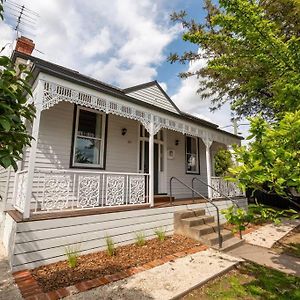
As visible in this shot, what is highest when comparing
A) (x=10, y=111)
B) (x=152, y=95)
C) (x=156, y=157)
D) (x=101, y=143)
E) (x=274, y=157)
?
(x=152, y=95)

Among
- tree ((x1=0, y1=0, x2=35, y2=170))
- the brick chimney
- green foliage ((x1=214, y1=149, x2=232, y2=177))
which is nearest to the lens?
tree ((x1=0, y1=0, x2=35, y2=170))

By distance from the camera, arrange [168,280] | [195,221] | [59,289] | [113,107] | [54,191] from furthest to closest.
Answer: [195,221], [113,107], [54,191], [168,280], [59,289]

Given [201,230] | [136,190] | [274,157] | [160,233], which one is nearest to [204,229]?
[201,230]

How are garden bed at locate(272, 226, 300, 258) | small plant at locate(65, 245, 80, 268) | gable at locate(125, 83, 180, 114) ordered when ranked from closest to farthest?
small plant at locate(65, 245, 80, 268) < garden bed at locate(272, 226, 300, 258) < gable at locate(125, 83, 180, 114)

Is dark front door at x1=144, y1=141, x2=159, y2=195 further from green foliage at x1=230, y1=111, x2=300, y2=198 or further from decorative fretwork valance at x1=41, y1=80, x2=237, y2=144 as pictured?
green foliage at x1=230, y1=111, x2=300, y2=198

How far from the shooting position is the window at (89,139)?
6863 millimetres

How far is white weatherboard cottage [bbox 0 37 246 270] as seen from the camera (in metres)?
4.38

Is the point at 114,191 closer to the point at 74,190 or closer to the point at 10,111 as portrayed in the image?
the point at 74,190

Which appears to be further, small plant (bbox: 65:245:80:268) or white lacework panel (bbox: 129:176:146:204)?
white lacework panel (bbox: 129:176:146:204)

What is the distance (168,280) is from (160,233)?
Answer: 2.29m

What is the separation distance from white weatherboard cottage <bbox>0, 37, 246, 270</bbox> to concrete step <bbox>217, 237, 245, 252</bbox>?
64.1 inches

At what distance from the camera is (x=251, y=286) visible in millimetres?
3732

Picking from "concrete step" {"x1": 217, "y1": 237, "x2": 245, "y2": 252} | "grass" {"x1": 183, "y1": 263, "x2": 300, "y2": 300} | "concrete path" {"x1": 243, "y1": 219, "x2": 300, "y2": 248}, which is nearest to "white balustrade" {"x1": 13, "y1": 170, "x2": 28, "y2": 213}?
"grass" {"x1": 183, "y1": 263, "x2": 300, "y2": 300}

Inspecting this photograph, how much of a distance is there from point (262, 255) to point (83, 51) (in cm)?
979
